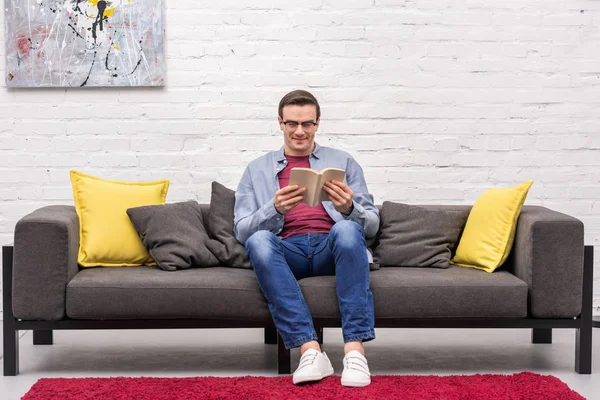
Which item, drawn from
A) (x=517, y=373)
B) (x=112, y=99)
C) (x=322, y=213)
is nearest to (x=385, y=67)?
(x=322, y=213)

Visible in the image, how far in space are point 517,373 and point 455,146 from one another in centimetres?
158

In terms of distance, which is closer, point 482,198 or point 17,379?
point 17,379

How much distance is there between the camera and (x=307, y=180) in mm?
3191

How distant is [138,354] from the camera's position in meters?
3.75

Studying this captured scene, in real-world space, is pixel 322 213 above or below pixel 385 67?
below

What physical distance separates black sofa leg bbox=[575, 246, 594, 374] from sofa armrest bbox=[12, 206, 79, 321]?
2.13 m

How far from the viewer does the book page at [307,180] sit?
316cm

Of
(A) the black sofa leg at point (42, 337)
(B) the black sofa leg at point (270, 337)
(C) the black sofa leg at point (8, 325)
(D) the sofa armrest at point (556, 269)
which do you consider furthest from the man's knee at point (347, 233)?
(A) the black sofa leg at point (42, 337)

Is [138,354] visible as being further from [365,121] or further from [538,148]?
[538,148]

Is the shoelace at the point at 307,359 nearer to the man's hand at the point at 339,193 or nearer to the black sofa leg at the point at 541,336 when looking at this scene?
the man's hand at the point at 339,193

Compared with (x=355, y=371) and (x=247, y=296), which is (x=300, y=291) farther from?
(x=355, y=371)

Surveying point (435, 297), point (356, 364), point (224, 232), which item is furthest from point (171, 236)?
point (435, 297)

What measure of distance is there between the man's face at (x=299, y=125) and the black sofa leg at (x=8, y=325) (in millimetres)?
1265

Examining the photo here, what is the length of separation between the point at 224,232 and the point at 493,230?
1.22 m
